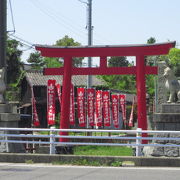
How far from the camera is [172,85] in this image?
52.1 feet

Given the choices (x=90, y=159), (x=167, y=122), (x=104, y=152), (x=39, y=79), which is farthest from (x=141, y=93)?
(x=39, y=79)

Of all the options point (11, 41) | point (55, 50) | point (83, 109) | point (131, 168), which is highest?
point (11, 41)

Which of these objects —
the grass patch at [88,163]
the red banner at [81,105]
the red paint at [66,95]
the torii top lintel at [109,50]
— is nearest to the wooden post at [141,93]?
the torii top lintel at [109,50]

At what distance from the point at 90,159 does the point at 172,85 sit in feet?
14.0

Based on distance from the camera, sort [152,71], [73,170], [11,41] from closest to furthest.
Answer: [73,170], [152,71], [11,41]

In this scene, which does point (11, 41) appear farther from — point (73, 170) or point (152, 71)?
point (73, 170)

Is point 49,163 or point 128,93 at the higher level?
point 128,93

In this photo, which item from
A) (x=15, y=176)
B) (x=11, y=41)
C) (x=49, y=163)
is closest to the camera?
(x=15, y=176)

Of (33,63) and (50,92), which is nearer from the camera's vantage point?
(50,92)

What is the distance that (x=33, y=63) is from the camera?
76.0 meters

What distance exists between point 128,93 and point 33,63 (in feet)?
72.6

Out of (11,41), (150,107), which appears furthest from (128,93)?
(11,41)

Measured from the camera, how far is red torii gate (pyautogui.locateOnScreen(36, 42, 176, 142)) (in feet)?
66.7

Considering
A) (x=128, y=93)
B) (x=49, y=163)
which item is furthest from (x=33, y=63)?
(x=49, y=163)
